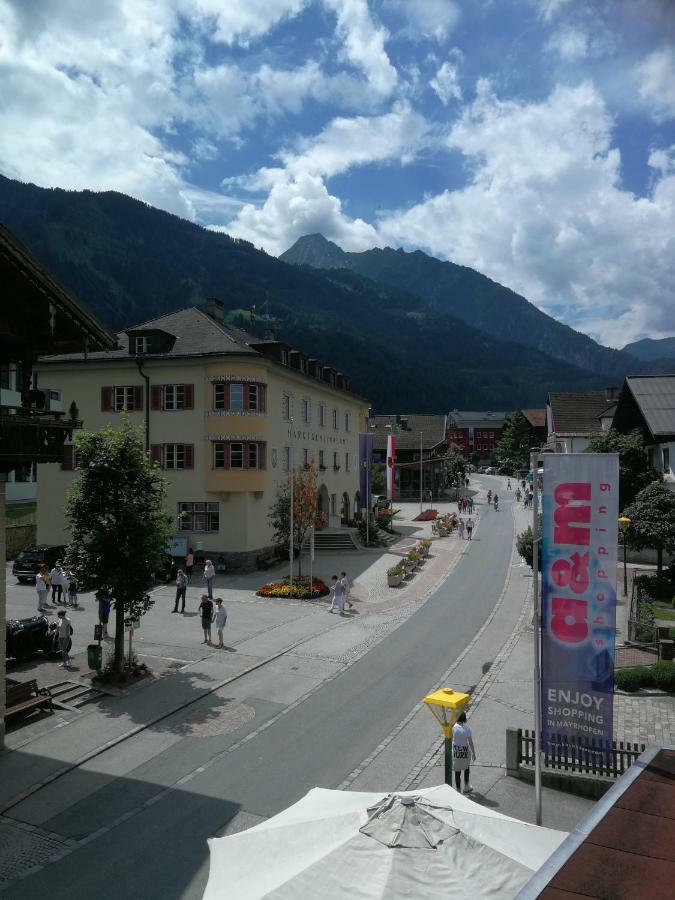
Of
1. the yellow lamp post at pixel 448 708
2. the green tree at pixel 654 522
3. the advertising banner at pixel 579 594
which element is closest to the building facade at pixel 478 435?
the green tree at pixel 654 522

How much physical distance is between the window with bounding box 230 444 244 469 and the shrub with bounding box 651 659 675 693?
865 inches

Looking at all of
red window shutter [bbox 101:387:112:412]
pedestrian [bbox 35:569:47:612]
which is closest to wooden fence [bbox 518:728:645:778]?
pedestrian [bbox 35:569:47:612]

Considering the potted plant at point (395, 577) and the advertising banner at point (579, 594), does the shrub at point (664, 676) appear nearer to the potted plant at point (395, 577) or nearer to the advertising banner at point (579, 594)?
the advertising banner at point (579, 594)

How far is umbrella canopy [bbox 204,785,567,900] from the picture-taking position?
642cm

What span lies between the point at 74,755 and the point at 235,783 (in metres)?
3.57

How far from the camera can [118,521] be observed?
1792cm

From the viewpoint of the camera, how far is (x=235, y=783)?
12.6 metres

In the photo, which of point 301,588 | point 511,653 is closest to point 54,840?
point 511,653

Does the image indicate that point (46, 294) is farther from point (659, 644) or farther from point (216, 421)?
point (216, 421)

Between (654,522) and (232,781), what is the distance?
2316cm

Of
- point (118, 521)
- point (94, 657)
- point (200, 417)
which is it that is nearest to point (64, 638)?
point (94, 657)

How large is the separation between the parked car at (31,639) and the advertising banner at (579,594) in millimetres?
14387

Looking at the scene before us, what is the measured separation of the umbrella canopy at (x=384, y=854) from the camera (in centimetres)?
642

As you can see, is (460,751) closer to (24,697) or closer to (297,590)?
(24,697)
